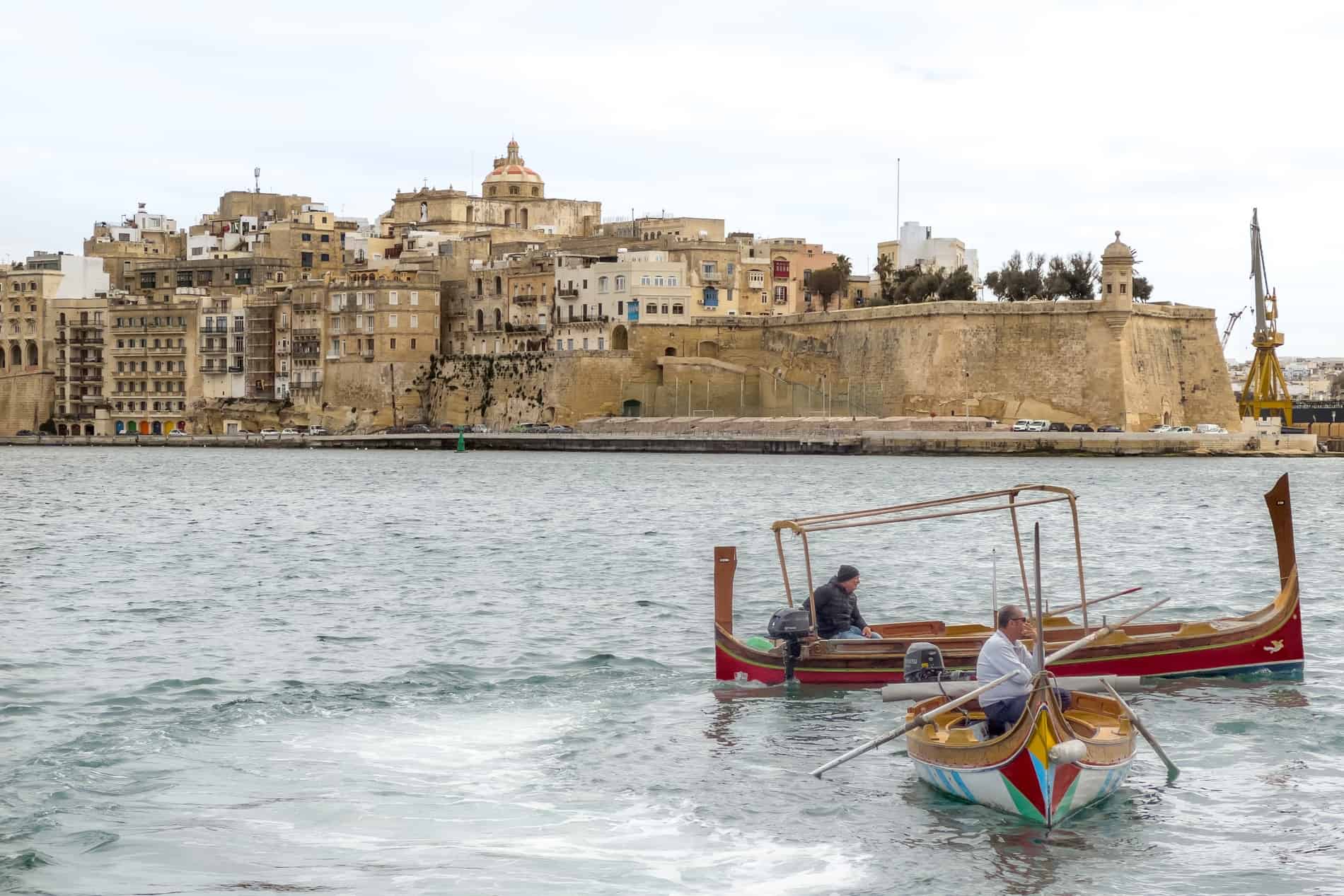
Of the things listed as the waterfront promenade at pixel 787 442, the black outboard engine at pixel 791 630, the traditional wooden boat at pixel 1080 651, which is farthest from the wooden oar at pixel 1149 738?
the waterfront promenade at pixel 787 442

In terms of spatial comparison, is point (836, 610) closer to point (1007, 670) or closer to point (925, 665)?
point (925, 665)

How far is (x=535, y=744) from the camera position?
12.8 m

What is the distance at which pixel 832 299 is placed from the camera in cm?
8562

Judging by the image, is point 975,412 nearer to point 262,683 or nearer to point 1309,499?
point 1309,499

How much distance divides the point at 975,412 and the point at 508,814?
58.2 meters

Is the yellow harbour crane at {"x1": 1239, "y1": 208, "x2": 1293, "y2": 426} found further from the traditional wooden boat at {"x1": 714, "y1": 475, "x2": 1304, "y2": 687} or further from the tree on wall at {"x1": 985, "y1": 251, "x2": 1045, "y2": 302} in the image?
the traditional wooden boat at {"x1": 714, "y1": 475, "x2": 1304, "y2": 687}

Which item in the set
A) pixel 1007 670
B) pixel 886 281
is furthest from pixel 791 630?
pixel 886 281

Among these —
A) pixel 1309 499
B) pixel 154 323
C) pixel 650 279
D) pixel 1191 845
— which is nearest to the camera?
pixel 1191 845

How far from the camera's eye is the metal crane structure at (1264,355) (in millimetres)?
74750

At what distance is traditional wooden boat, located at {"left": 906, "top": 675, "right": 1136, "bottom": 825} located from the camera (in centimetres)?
1016

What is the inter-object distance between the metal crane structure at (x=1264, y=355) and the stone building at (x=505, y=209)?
31.8 metres

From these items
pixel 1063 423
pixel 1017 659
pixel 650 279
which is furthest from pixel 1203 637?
pixel 650 279

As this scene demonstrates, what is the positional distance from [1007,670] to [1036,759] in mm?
741

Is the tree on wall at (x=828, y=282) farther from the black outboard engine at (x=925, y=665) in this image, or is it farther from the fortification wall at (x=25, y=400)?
the black outboard engine at (x=925, y=665)
